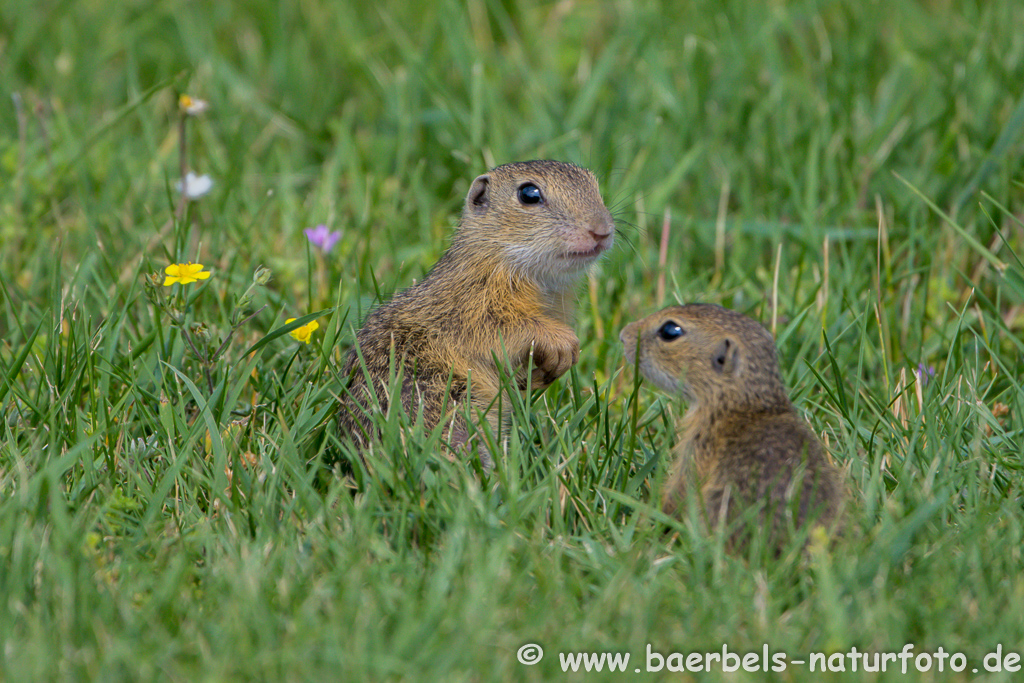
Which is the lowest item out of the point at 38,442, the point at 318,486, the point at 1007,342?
the point at 1007,342

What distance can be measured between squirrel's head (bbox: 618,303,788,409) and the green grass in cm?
25

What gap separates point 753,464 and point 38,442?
240 centimetres

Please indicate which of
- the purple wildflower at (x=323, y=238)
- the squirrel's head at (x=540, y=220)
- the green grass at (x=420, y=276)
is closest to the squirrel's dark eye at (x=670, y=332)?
the green grass at (x=420, y=276)

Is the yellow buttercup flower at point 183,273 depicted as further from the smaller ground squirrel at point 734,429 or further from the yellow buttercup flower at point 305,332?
the smaller ground squirrel at point 734,429

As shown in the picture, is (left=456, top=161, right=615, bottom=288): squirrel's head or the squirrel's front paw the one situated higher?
(left=456, top=161, right=615, bottom=288): squirrel's head

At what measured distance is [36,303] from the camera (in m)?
5.13

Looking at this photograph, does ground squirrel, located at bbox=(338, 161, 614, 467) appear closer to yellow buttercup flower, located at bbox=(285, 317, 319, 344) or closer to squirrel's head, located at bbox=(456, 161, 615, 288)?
squirrel's head, located at bbox=(456, 161, 615, 288)

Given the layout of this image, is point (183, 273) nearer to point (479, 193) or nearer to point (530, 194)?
point (479, 193)

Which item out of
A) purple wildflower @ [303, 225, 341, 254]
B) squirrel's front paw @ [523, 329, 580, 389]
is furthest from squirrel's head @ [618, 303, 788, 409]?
purple wildflower @ [303, 225, 341, 254]

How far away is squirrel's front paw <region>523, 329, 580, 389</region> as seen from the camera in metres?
4.18

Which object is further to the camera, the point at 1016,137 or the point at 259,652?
the point at 1016,137

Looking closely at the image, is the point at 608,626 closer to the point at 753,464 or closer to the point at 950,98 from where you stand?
the point at 753,464

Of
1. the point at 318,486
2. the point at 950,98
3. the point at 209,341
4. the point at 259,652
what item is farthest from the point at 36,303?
the point at 950,98

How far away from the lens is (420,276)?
223 inches
